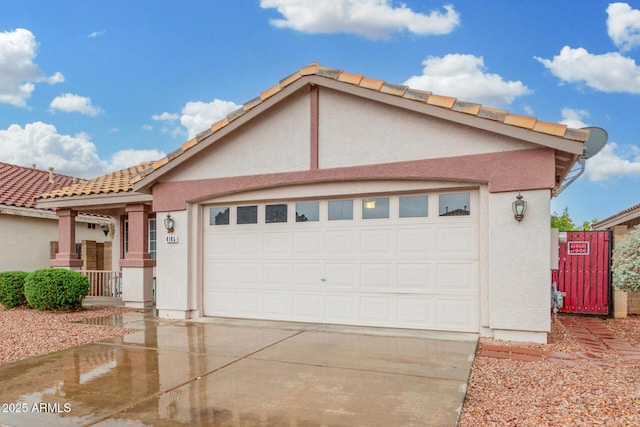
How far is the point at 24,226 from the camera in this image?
1544cm

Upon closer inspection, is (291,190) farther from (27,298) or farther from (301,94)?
(27,298)

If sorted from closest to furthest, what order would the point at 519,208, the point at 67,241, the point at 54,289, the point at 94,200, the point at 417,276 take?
1. the point at 519,208
2. the point at 417,276
3. the point at 54,289
4. the point at 94,200
5. the point at 67,241

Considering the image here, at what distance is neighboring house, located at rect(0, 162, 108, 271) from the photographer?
1481cm

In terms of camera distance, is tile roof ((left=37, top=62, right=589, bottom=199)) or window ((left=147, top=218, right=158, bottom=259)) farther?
window ((left=147, top=218, right=158, bottom=259))

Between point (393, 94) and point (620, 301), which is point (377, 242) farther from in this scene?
point (620, 301)

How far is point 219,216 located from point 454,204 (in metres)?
5.02

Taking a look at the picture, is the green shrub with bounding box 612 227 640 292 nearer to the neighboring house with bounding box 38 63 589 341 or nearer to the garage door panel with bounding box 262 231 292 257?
the neighboring house with bounding box 38 63 589 341

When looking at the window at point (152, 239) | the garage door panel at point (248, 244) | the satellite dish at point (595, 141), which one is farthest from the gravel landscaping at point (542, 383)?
the window at point (152, 239)

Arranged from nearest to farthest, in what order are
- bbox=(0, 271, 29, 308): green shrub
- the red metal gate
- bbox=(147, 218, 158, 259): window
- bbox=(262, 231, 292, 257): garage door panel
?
bbox=(262, 231, 292, 257): garage door panel < the red metal gate < bbox=(0, 271, 29, 308): green shrub < bbox=(147, 218, 158, 259): window

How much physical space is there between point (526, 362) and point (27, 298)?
35.6 ft

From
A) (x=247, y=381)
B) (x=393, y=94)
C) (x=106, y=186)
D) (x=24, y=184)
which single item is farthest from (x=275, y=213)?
(x=24, y=184)

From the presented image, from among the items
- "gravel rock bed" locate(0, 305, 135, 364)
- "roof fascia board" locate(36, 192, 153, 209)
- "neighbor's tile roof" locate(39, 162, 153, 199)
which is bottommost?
"gravel rock bed" locate(0, 305, 135, 364)

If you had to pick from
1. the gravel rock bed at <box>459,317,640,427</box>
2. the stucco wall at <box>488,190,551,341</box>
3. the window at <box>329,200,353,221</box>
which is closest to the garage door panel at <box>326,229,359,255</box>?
the window at <box>329,200,353,221</box>

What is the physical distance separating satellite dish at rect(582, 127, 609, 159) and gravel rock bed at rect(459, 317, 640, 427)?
452 cm
